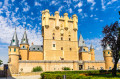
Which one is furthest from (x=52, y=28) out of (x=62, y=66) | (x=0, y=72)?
(x=0, y=72)

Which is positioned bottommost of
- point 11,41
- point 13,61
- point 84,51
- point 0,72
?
point 0,72

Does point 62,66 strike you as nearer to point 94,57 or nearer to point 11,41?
point 11,41

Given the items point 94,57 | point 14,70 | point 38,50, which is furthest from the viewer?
point 94,57

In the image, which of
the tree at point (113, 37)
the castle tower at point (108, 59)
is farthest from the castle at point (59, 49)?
the tree at point (113, 37)

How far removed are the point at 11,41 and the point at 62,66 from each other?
1729 cm

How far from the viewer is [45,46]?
4172cm

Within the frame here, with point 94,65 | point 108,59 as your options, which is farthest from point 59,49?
point 108,59

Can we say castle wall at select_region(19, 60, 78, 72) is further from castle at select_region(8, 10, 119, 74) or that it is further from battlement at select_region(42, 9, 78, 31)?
battlement at select_region(42, 9, 78, 31)

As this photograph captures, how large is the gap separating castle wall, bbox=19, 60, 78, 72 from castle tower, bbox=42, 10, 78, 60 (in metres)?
4.88

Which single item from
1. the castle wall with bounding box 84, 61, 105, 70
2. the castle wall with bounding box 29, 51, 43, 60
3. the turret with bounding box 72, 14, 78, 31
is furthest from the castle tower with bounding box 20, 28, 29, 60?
Result: the castle wall with bounding box 84, 61, 105, 70

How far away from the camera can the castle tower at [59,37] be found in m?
42.2

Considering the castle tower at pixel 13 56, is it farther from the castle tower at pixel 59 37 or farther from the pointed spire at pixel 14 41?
the castle tower at pixel 59 37

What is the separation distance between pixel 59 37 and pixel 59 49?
4349 mm

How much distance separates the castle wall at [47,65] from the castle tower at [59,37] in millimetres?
4877
